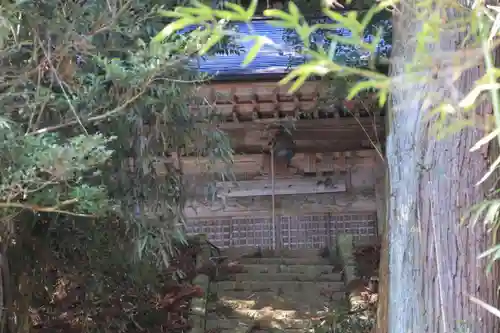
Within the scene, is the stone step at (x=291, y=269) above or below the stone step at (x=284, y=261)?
above

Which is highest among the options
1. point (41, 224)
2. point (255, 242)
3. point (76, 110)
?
point (76, 110)

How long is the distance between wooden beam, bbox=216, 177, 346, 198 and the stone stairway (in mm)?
822

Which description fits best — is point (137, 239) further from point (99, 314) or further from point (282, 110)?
point (282, 110)

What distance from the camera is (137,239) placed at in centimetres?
371

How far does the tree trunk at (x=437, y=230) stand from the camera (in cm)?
281

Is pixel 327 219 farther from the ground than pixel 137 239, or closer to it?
closer to it

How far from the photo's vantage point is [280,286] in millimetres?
7066

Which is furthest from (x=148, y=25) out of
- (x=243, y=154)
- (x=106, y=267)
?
(x=243, y=154)

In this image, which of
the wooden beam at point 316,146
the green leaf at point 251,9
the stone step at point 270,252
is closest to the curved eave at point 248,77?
the wooden beam at point 316,146

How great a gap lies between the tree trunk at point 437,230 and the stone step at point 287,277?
405 cm

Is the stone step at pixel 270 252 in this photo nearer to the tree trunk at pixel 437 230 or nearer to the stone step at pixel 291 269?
the stone step at pixel 291 269

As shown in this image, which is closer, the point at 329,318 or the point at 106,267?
the point at 106,267

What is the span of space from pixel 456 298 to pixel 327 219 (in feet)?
18.3

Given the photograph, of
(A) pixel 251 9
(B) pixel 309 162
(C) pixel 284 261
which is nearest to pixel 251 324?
(C) pixel 284 261
